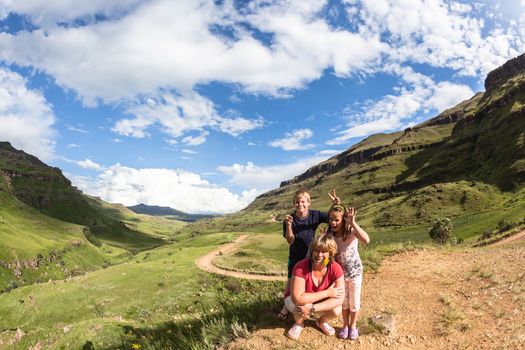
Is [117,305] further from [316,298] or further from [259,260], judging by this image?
[316,298]

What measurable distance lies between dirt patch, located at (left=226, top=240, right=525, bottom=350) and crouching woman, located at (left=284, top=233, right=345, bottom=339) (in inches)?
18.9

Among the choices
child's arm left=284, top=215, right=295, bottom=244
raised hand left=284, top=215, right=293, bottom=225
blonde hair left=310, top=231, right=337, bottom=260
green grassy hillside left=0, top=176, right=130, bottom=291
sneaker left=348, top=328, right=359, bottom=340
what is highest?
raised hand left=284, top=215, right=293, bottom=225

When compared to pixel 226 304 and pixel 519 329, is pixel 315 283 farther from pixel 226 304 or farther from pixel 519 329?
pixel 519 329

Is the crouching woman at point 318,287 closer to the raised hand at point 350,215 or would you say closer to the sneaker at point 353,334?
the sneaker at point 353,334

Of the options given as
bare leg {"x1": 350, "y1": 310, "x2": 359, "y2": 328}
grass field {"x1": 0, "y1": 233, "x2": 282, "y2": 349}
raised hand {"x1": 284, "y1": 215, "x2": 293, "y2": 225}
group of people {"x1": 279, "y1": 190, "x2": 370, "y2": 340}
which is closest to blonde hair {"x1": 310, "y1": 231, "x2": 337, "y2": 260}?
group of people {"x1": 279, "y1": 190, "x2": 370, "y2": 340}

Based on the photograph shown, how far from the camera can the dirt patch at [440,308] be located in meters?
9.36

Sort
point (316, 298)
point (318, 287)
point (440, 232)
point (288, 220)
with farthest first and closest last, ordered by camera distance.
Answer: point (440, 232) → point (288, 220) → point (318, 287) → point (316, 298)

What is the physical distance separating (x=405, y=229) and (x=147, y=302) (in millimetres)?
139710

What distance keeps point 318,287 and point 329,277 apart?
37 centimetres

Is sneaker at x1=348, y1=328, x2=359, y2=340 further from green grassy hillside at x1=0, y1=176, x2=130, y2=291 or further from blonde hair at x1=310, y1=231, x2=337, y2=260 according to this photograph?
green grassy hillside at x1=0, y1=176, x2=130, y2=291

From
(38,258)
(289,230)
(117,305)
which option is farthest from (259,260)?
(38,258)

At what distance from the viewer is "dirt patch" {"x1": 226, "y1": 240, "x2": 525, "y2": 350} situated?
9359 millimetres

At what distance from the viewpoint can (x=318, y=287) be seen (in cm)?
938

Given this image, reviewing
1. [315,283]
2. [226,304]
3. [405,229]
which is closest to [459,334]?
[315,283]
